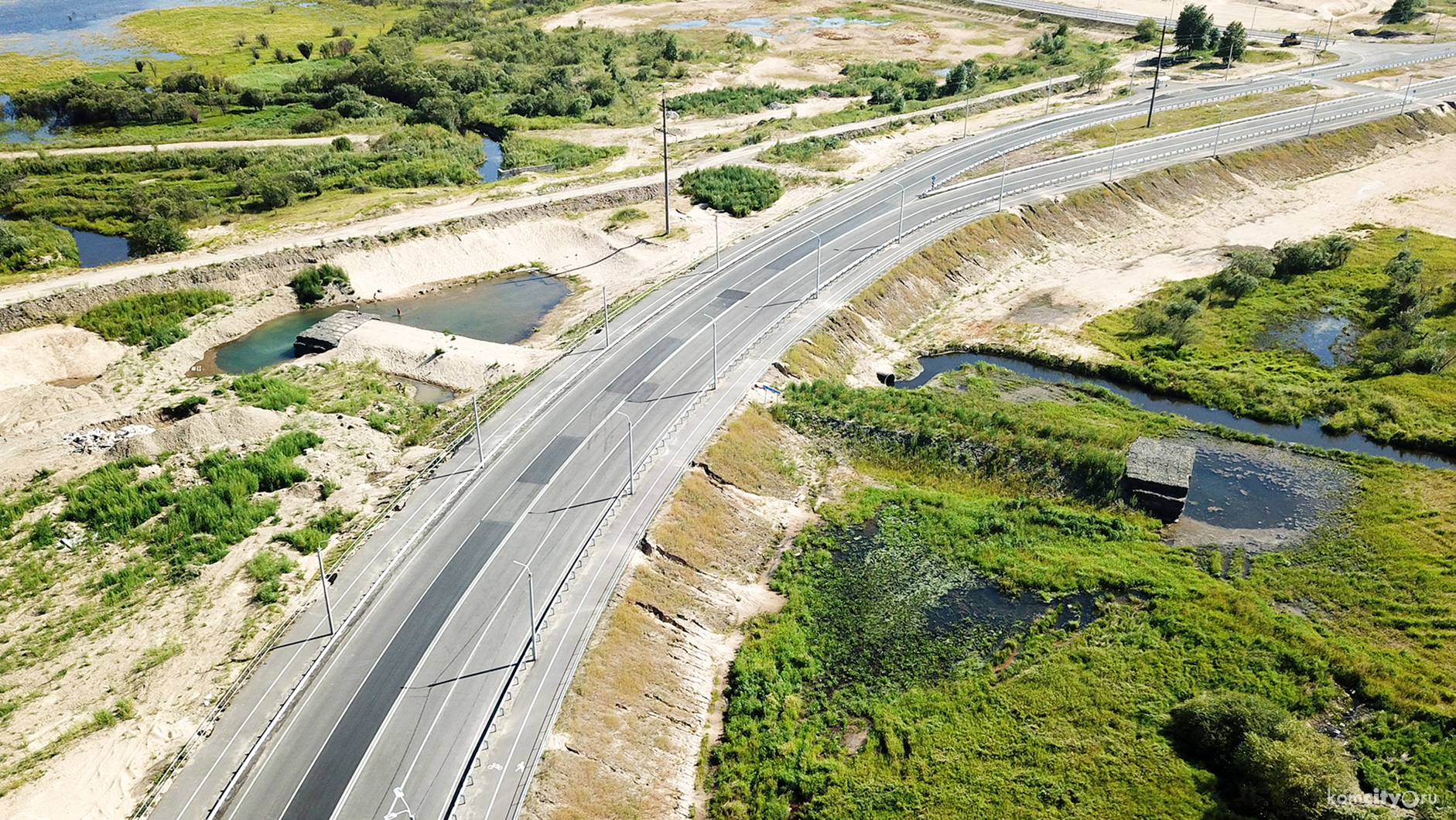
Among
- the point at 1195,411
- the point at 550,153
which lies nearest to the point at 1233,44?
the point at 1195,411

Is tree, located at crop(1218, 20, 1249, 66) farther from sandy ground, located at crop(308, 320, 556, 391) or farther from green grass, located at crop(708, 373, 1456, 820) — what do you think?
sandy ground, located at crop(308, 320, 556, 391)

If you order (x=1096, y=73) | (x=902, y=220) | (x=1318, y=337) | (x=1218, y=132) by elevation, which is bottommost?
(x=1318, y=337)

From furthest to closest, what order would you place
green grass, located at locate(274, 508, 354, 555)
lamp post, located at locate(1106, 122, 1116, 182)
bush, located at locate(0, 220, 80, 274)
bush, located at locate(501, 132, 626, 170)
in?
bush, located at locate(501, 132, 626, 170), lamp post, located at locate(1106, 122, 1116, 182), bush, located at locate(0, 220, 80, 274), green grass, located at locate(274, 508, 354, 555)

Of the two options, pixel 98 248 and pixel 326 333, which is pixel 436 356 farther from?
pixel 98 248

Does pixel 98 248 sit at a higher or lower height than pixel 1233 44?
lower

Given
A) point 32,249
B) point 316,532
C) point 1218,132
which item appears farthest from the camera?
point 1218,132

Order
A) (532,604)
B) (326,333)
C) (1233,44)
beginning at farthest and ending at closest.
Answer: (1233,44)
(326,333)
(532,604)

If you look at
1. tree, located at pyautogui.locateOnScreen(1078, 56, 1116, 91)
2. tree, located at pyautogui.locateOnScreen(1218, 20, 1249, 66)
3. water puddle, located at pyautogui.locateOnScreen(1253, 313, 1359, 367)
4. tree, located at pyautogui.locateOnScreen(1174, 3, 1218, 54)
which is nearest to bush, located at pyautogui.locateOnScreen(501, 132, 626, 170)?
tree, located at pyautogui.locateOnScreen(1078, 56, 1116, 91)

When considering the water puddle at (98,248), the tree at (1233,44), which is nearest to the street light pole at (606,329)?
the water puddle at (98,248)
